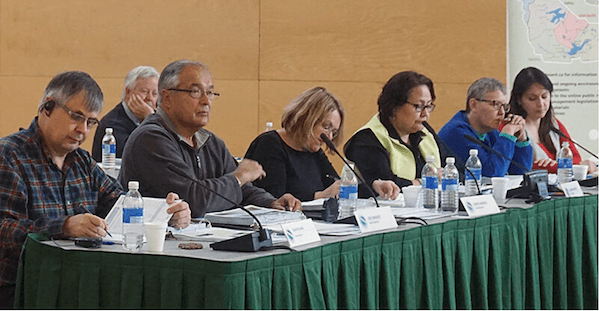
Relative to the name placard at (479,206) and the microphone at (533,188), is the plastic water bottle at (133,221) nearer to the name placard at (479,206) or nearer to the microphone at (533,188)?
the name placard at (479,206)

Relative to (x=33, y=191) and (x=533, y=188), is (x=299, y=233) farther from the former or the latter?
(x=533, y=188)

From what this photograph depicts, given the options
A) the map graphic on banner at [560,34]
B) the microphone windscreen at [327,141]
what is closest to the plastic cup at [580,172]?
the microphone windscreen at [327,141]

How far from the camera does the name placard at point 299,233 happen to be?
196 cm

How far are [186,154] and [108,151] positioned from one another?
1.76 m

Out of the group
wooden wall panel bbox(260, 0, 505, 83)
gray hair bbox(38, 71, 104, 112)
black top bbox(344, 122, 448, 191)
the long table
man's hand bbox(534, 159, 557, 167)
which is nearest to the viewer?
the long table

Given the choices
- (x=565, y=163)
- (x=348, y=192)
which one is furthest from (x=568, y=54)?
(x=348, y=192)

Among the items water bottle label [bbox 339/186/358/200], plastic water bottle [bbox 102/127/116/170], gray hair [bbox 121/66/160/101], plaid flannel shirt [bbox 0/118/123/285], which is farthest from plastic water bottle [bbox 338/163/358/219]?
gray hair [bbox 121/66/160/101]

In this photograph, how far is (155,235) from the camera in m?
1.85

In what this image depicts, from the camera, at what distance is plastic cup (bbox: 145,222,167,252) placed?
185 cm

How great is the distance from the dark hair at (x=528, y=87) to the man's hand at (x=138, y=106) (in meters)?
2.01

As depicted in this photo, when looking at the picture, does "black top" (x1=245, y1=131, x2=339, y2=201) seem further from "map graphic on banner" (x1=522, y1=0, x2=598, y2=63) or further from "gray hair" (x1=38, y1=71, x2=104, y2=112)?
"map graphic on banner" (x1=522, y1=0, x2=598, y2=63)

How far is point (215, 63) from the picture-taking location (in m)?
5.76

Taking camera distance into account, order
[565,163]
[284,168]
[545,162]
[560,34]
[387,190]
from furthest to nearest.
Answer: [560,34], [545,162], [565,163], [284,168], [387,190]

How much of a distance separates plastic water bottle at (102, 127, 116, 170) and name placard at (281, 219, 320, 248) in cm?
232
